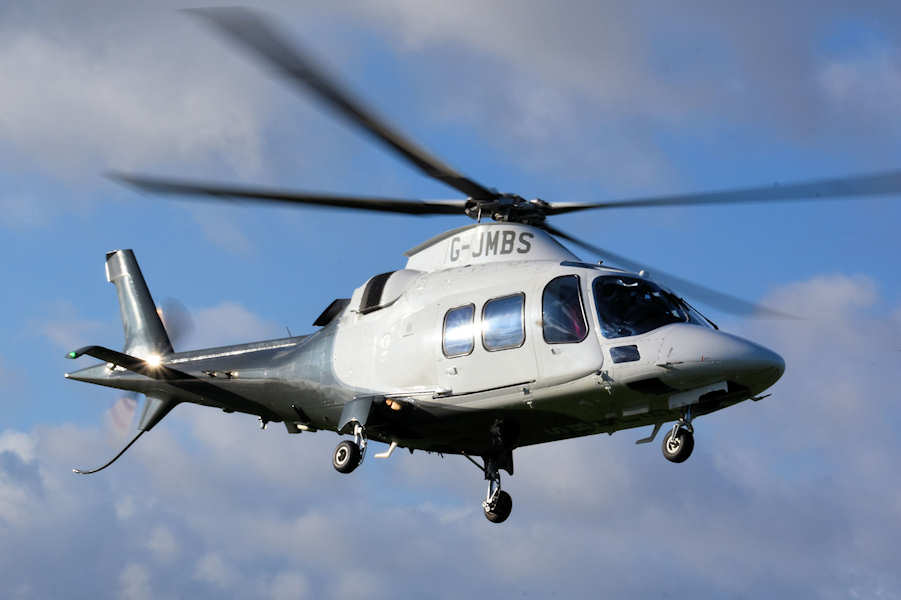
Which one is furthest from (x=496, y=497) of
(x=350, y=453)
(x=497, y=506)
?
(x=350, y=453)

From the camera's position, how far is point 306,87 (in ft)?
57.7

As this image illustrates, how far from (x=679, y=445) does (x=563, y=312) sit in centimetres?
293

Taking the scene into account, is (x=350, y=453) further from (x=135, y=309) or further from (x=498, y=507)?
(x=135, y=309)

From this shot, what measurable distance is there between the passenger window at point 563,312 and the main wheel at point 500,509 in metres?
4.19

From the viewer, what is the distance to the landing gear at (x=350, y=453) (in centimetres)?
2178

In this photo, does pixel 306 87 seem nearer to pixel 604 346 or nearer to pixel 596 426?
pixel 604 346

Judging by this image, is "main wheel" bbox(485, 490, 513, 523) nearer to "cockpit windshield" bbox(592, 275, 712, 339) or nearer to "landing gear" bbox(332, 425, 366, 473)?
"landing gear" bbox(332, 425, 366, 473)

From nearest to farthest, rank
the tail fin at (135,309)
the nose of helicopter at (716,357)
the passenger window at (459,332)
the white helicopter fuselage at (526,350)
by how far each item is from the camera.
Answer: the nose of helicopter at (716,357)
the white helicopter fuselage at (526,350)
the passenger window at (459,332)
the tail fin at (135,309)

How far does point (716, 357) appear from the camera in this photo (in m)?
18.8

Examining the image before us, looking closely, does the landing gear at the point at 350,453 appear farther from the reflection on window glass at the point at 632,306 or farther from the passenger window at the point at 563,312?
the reflection on window glass at the point at 632,306

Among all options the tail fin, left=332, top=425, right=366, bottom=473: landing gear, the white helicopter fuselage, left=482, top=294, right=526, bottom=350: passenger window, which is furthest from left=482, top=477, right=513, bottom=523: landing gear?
the tail fin

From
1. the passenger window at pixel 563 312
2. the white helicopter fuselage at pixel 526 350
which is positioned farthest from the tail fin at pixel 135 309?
the passenger window at pixel 563 312

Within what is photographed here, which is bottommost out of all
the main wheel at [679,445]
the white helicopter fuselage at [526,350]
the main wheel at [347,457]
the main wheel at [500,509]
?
the main wheel at [500,509]

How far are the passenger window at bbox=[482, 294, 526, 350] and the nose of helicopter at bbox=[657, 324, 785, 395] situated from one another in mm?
2596
